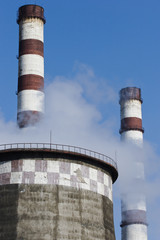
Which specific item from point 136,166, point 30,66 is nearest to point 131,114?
point 136,166

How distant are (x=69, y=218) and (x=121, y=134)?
2747cm

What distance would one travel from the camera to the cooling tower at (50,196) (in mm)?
23109

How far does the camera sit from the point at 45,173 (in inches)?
954

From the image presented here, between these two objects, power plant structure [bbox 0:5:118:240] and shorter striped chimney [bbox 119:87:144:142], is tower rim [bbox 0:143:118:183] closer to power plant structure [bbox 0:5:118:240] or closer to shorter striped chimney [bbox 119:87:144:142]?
power plant structure [bbox 0:5:118:240]

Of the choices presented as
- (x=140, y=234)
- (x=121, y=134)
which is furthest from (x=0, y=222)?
(x=121, y=134)

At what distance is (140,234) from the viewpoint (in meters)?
46.2

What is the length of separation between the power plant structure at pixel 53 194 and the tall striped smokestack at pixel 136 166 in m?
20.6

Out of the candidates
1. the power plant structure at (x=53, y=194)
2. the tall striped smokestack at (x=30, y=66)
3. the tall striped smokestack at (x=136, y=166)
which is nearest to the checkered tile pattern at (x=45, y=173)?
the power plant structure at (x=53, y=194)

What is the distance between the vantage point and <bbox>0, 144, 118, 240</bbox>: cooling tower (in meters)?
23.1

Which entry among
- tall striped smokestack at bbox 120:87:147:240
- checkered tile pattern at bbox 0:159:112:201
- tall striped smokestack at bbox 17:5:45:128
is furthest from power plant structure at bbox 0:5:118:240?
tall striped smokestack at bbox 120:87:147:240

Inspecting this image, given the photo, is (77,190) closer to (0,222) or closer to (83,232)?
(83,232)

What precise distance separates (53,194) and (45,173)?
114 centimetres

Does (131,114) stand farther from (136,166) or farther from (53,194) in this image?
(53,194)

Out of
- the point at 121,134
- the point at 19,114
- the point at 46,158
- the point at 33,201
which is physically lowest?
the point at 33,201
